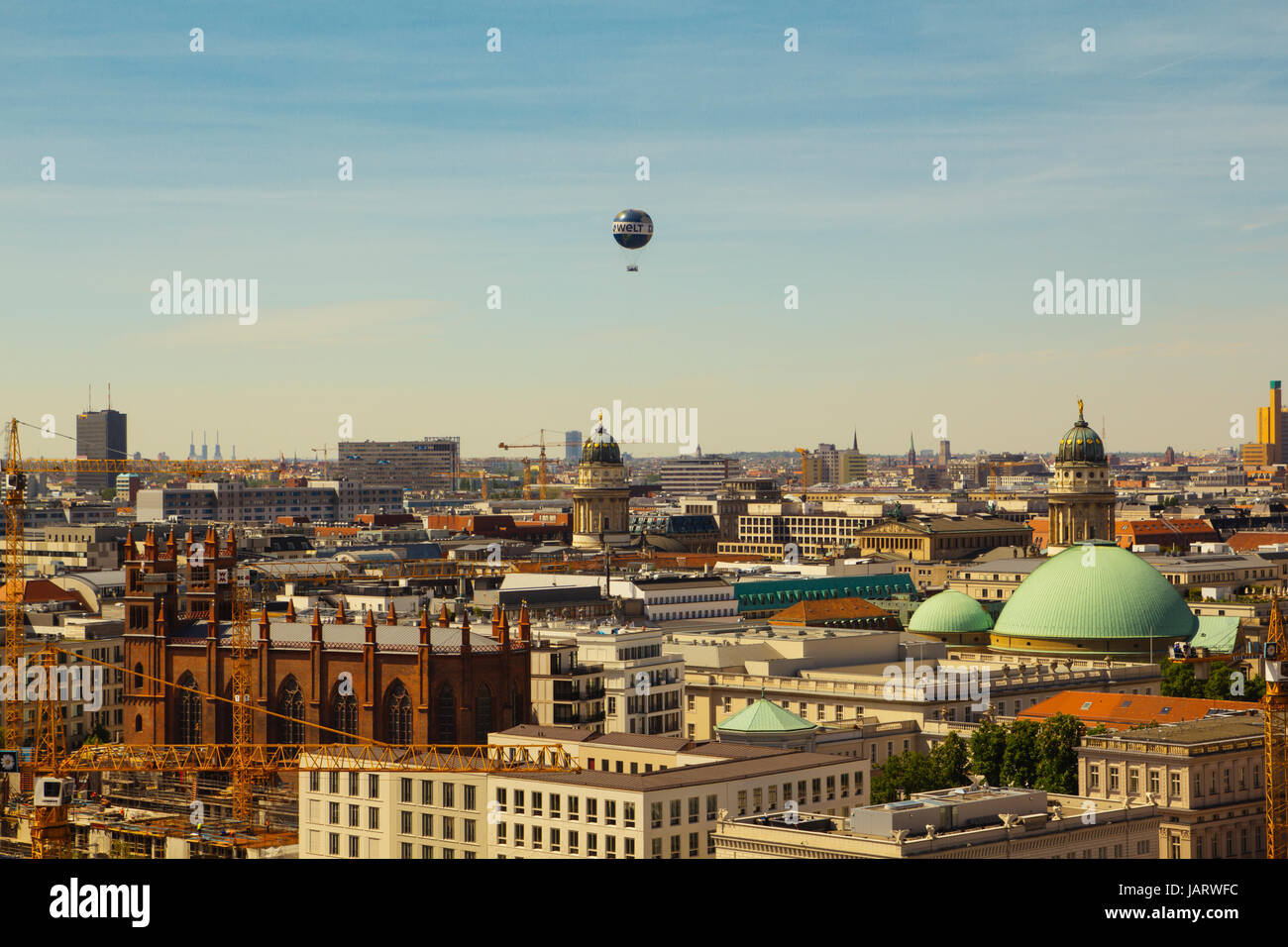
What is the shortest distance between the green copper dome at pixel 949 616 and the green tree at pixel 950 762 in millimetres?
51818

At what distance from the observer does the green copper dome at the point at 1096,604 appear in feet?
497

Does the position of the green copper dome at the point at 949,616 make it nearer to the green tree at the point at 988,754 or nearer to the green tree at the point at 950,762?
the green tree at the point at 950,762

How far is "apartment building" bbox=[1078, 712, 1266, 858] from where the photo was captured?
99250 millimetres

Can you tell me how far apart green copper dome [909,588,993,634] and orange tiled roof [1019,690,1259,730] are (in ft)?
112

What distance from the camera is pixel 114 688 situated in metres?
146

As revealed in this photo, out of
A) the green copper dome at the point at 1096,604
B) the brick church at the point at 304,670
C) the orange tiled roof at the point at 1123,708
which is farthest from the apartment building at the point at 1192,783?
the green copper dome at the point at 1096,604

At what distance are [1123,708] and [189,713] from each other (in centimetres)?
5564

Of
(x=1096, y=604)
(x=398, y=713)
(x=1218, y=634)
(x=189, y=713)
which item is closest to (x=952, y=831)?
(x=398, y=713)

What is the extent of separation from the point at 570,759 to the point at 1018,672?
5089 cm

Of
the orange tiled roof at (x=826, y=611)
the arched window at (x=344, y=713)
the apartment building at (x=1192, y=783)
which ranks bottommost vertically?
the apartment building at (x=1192, y=783)

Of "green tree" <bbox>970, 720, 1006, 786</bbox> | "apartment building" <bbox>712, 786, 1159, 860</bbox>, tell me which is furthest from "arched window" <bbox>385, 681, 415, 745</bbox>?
"apartment building" <bbox>712, 786, 1159, 860</bbox>

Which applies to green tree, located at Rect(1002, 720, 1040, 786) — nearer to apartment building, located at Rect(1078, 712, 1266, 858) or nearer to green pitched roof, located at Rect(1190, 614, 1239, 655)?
apartment building, located at Rect(1078, 712, 1266, 858)
